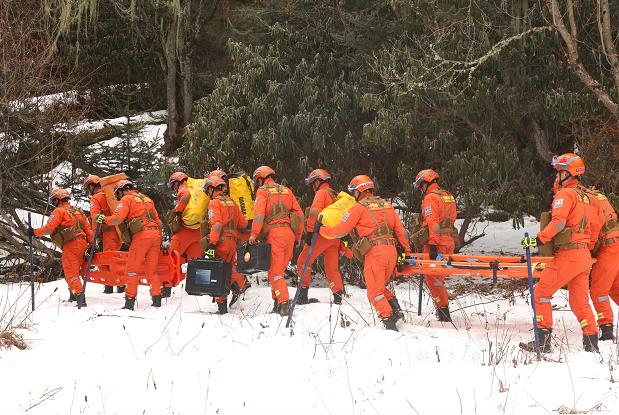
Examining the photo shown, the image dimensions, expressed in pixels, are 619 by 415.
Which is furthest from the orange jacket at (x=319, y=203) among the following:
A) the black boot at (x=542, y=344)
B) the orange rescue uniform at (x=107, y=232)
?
the black boot at (x=542, y=344)

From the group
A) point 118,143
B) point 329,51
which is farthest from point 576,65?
point 118,143

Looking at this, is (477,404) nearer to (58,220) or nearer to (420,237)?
(420,237)

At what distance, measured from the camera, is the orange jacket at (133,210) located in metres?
10.6

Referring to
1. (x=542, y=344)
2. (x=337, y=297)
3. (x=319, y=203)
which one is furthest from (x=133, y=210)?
(x=542, y=344)

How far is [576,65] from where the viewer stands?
36.2ft

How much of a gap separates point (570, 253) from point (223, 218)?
4.89 m

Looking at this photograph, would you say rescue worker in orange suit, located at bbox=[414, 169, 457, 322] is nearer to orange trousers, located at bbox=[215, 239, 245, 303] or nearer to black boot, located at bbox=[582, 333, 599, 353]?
black boot, located at bbox=[582, 333, 599, 353]

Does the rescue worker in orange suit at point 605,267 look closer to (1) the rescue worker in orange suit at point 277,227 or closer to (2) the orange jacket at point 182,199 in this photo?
(1) the rescue worker in orange suit at point 277,227

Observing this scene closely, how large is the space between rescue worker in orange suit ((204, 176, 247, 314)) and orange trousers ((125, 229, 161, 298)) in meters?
0.97

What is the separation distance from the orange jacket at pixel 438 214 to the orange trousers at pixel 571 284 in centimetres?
218

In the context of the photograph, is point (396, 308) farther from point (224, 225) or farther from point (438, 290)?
point (224, 225)

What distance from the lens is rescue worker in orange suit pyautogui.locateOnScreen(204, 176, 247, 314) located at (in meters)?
10.3

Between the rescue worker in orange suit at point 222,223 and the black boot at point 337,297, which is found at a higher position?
the rescue worker in orange suit at point 222,223

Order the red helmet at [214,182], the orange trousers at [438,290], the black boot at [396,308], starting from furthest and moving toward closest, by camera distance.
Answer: the red helmet at [214,182], the orange trousers at [438,290], the black boot at [396,308]
